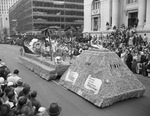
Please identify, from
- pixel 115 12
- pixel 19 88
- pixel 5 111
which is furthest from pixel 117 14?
pixel 5 111

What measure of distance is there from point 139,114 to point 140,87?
1.62 metres

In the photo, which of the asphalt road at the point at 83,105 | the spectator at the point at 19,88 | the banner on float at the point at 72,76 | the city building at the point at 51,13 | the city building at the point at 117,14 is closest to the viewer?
the spectator at the point at 19,88

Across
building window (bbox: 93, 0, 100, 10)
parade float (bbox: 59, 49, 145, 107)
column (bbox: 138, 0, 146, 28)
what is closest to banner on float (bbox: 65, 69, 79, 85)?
parade float (bbox: 59, 49, 145, 107)

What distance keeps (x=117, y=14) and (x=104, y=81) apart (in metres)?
23.5

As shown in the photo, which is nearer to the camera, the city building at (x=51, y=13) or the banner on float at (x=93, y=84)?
the banner on float at (x=93, y=84)

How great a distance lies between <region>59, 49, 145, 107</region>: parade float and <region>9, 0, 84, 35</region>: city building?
5721cm

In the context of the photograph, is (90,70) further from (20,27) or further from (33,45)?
(20,27)

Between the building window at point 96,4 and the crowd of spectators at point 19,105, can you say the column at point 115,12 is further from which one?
the crowd of spectators at point 19,105

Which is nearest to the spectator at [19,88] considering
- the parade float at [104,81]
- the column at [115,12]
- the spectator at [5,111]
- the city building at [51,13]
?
the spectator at [5,111]

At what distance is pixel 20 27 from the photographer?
83.2m

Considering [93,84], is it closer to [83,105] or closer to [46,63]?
[83,105]

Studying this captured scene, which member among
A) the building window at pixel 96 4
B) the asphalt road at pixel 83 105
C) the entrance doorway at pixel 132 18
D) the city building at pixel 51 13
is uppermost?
the city building at pixel 51 13

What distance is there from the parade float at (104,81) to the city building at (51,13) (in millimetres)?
57210

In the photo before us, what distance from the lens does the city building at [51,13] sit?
210 ft
